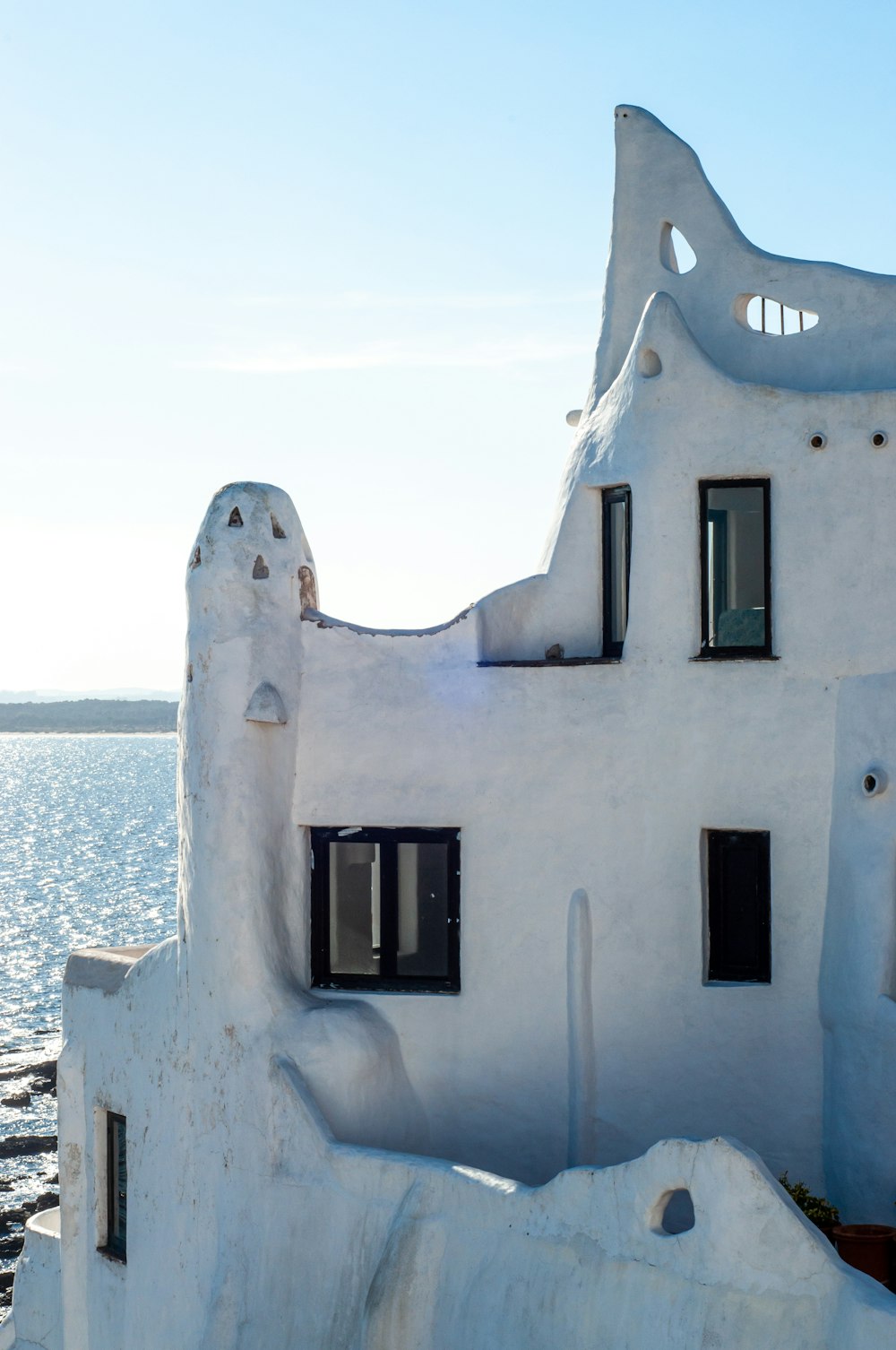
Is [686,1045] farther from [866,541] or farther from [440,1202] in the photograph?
[866,541]

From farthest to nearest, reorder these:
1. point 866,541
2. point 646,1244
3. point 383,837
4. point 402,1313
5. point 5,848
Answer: point 5,848 < point 383,837 < point 866,541 < point 402,1313 < point 646,1244

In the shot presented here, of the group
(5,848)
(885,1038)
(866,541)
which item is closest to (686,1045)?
(885,1038)

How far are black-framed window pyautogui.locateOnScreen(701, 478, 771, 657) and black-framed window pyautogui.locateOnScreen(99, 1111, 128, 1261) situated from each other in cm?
894

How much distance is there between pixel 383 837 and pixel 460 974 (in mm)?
1665

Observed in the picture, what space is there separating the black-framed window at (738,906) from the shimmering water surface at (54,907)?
36698 millimetres

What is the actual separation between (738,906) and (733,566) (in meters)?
3.52

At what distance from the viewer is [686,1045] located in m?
17.2

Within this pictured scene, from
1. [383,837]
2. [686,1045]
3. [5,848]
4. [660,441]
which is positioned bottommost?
[5,848]

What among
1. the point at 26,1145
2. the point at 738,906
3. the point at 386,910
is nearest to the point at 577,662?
the point at 738,906

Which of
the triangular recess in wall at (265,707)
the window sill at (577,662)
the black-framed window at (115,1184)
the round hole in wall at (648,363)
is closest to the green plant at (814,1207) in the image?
the window sill at (577,662)

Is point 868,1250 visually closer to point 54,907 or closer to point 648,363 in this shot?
point 648,363

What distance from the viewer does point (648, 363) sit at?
57.8 ft

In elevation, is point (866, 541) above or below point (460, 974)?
above

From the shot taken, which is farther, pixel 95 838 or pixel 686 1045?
pixel 95 838
